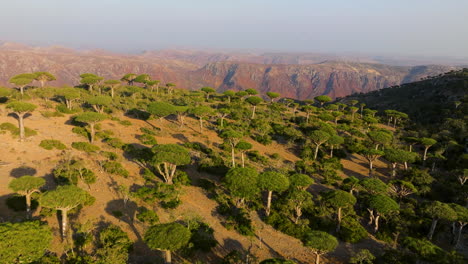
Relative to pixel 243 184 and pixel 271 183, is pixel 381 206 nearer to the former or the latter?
pixel 271 183

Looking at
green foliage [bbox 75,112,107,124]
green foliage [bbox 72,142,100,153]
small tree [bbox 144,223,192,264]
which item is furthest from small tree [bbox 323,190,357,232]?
green foliage [bbox 75,112,107,124]

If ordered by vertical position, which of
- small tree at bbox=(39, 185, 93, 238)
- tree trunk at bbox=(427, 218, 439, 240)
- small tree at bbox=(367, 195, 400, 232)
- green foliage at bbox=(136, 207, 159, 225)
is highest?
small tree at bbox=(39, 185, 93, 238)

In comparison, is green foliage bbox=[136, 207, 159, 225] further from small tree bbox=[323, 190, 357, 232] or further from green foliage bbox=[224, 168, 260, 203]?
small tree bbox=[323, 190, 357, 232]

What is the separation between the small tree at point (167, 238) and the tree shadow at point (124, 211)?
196 inches

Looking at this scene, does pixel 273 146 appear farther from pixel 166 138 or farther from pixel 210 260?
pixel 210 260

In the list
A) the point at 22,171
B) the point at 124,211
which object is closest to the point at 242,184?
the point at 124,211

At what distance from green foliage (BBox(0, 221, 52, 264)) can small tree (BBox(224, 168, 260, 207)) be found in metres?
16.0

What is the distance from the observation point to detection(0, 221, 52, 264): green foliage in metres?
13.9

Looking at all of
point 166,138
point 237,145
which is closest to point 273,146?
point 237,145

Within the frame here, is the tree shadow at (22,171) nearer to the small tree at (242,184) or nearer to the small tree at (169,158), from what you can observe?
the small tree at (169,158)

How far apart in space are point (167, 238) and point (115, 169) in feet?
55.2

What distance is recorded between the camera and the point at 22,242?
14.6m

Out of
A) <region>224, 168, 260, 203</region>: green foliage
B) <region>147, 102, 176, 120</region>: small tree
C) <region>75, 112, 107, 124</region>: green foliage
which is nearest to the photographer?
<region>224, 168, 260, 203</region>: green foliage

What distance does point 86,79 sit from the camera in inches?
2320
